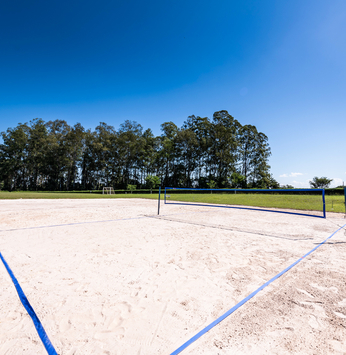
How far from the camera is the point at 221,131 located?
1940 inches

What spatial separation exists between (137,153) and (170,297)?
52.4m

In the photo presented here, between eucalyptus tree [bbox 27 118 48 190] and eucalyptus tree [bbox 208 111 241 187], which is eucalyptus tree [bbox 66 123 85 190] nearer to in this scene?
eucalyptus tree [bbox 27 118 48 190]

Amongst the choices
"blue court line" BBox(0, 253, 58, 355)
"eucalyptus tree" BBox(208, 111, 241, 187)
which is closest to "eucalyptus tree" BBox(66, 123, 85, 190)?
"eucalyptus tree" BBox(208, 111, 241, 187)

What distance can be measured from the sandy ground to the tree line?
4472 cm

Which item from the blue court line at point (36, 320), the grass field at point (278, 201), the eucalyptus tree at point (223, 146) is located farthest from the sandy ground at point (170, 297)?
the eucalyptus tree at point (223, 146)

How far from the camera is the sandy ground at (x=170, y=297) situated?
2.00 m

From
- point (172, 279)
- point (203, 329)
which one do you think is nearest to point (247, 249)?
point (172, 279)

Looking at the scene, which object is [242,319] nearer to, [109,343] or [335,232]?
[109,343]

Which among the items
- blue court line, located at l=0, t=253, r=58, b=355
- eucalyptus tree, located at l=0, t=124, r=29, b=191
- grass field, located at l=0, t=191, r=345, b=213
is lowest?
blue court line, located at l=0, t=253, r=58, b=355

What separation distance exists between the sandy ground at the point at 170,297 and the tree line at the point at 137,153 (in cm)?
4472

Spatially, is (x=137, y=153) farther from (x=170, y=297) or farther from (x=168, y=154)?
(x=170, y=297)

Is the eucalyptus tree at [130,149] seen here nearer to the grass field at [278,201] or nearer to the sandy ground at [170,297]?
the grass field at [278,201]

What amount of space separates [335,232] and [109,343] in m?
8.34

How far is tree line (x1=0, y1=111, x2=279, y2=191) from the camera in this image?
50.8 meters
